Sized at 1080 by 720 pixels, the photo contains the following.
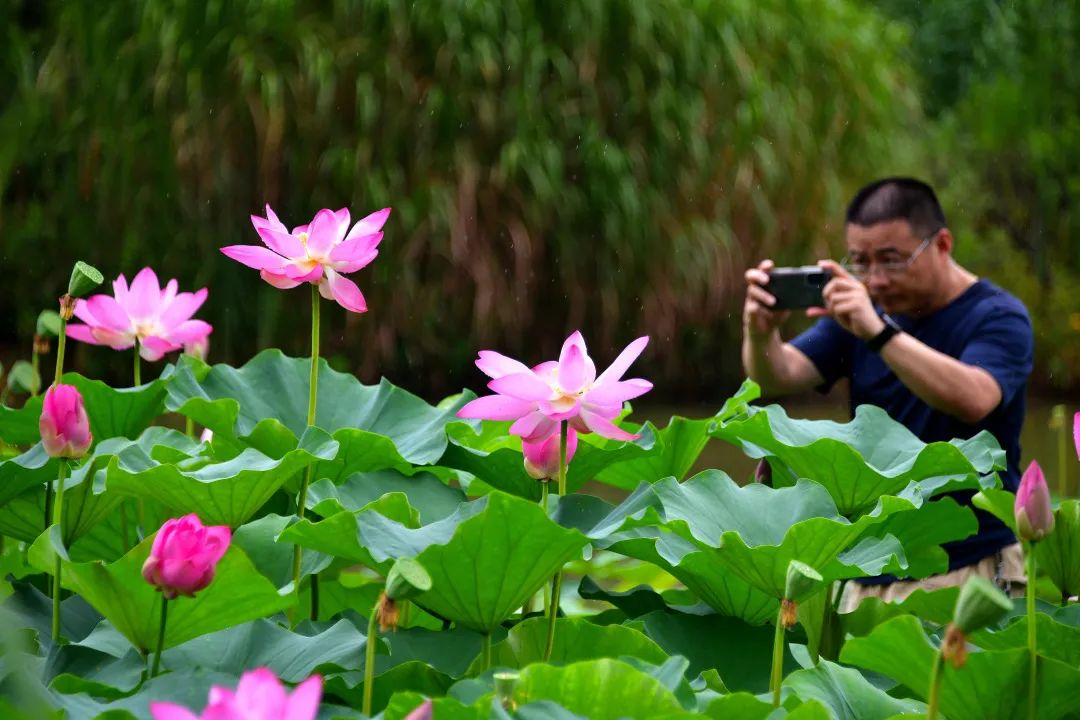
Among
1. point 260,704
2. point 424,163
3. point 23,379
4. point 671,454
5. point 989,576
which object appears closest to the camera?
point 260,704

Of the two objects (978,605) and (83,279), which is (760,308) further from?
(978,605)

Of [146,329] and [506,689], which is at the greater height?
[146,329]

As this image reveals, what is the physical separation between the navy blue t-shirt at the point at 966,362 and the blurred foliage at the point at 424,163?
225cm

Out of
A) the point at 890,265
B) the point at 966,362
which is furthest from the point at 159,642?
the point at 890,265

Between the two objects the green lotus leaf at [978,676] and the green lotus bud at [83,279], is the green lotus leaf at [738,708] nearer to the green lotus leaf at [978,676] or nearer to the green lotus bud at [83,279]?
the green lotus leaf at [978,676]

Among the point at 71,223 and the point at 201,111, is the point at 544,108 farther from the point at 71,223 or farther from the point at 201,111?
the point at 71,223

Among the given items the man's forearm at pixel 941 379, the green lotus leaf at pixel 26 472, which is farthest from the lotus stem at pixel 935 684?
the man's forearm at pixel 941 379

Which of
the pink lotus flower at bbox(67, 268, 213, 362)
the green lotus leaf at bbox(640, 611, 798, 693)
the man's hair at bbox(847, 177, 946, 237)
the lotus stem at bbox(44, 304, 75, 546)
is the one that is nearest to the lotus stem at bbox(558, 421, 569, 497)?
the green lotus leaf at bbox(640, 611, 798, 693)

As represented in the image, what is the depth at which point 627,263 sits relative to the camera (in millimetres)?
4586

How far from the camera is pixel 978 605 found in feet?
1.89

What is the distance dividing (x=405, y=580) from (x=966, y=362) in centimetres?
149

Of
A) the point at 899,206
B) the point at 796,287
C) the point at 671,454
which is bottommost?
the point at 671,454

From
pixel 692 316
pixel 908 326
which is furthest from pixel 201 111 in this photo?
pixel 908 326

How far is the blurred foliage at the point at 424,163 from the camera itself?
4.41 m
